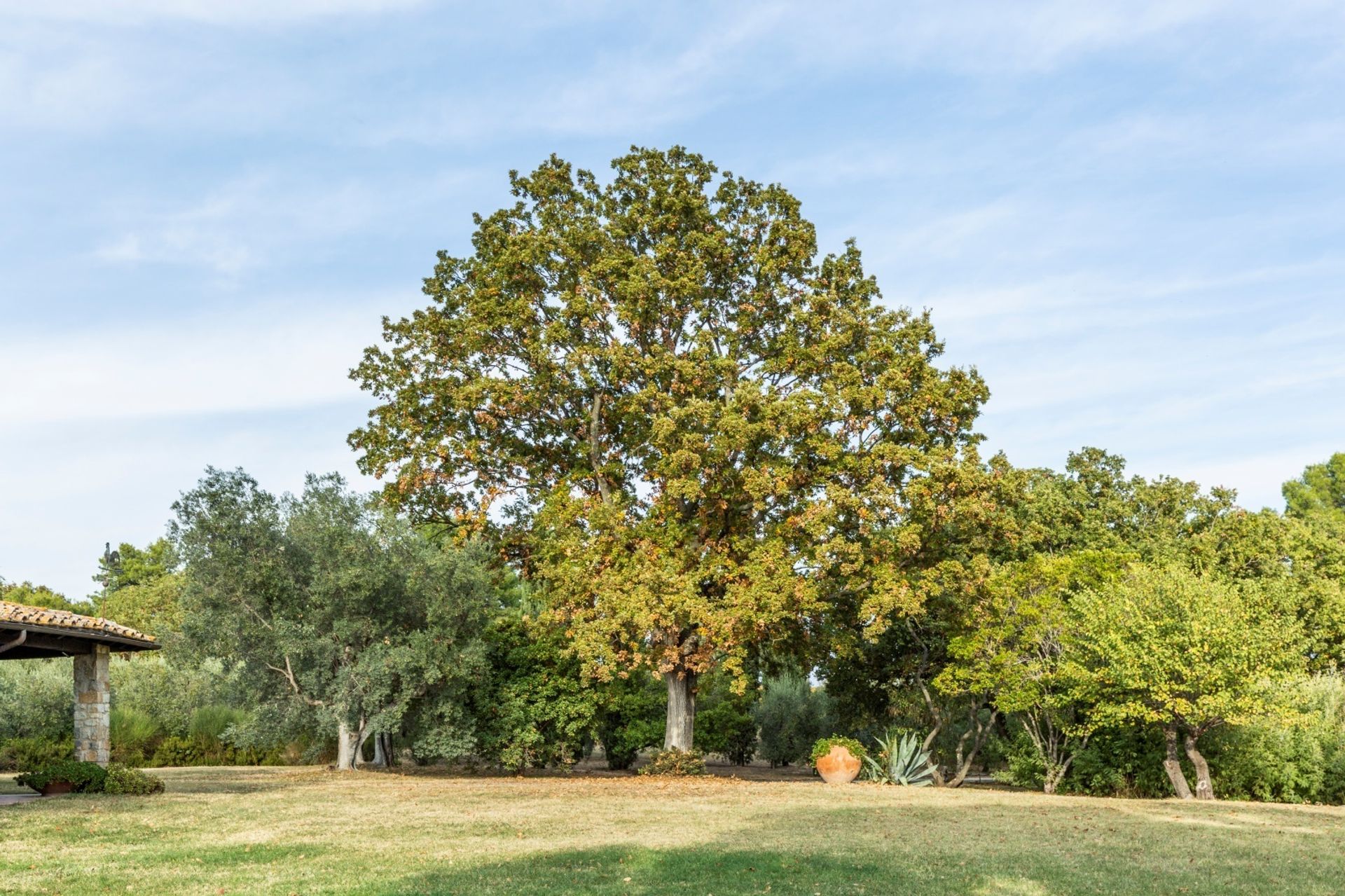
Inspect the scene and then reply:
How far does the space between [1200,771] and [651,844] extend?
13.4 metres

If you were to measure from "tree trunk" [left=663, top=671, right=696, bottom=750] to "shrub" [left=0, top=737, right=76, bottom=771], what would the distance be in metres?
15.5

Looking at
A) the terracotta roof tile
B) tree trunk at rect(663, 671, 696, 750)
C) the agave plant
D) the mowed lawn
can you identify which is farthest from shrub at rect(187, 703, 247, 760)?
the agave plant

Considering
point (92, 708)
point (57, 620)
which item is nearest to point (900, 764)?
point (92, 708)

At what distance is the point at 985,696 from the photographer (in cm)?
2470

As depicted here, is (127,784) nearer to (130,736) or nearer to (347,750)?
(347,750)

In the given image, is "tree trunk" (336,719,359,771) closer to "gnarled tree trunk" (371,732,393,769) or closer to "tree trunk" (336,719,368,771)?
"tree trunk" (336,719,368,771)

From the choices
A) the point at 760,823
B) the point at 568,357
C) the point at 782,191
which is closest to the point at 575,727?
the point at 568,357

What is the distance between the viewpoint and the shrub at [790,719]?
32.5 m

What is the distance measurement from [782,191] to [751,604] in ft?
36.8

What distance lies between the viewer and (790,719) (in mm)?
32625

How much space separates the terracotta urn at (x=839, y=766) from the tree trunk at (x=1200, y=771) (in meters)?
7.01

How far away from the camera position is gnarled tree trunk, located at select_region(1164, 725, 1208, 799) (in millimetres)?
20391

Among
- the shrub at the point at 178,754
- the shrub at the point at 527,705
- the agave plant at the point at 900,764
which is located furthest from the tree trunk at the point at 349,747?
the agave plant at the point at 900,764

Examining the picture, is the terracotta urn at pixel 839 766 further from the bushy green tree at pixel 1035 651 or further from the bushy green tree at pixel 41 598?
the bushy green tree at pixel 41 598
